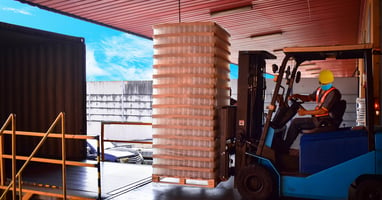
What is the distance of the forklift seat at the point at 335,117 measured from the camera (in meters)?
4.73

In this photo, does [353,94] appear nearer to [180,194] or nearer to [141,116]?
[180,194]

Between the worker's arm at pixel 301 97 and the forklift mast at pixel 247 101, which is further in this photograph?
the forklift mast at pixel 247 101

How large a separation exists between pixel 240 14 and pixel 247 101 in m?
7.01

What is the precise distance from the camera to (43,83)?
8.24 metres

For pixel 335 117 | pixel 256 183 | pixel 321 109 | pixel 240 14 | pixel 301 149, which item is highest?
pixel 240 14

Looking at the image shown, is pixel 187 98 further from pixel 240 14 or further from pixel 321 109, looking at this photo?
pixel 240 14

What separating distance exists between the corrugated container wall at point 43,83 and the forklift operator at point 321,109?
5.02m

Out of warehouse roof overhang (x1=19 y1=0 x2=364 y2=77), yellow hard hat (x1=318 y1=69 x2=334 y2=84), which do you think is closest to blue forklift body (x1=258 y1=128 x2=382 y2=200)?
yellow hard hat (x1=318 y1=69 x2=334 y2=84)

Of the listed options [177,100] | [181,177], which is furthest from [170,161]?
[177,100]

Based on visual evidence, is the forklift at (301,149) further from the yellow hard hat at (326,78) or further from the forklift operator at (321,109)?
the yellow hard hat at (326,78)

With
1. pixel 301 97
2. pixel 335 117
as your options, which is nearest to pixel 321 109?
pixel 335 117

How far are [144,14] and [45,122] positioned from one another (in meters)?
5.05

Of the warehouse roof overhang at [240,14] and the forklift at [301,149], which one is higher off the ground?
the warehouse roof overhang at [240,14]

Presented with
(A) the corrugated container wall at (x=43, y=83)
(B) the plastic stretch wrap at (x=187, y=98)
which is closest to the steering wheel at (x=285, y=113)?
(B) the plastic stretch wrap at (x=187, y=98)
